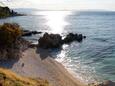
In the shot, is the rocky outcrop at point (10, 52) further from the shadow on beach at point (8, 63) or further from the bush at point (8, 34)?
the bush at point (8, 34)

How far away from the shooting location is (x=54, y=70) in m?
38.9

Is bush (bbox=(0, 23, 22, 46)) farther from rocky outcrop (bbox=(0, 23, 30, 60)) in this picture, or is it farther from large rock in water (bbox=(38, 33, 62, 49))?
large rock in water (bbox=(38, 33, 62, 49))

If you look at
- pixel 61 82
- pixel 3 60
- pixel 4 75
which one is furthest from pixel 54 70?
pixel 4 75

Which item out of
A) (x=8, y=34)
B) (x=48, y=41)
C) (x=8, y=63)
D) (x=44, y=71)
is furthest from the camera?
(x=48, y=41)

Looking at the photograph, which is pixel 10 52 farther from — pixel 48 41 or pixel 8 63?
pixel 48 41

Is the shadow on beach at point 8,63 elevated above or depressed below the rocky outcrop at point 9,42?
below

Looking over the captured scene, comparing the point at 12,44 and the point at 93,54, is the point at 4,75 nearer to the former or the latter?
the point at 12,44

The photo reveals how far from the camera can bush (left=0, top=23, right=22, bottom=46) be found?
1578 inches

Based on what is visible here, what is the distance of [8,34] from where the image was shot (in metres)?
40.8

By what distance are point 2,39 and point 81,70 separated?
47.3 ft

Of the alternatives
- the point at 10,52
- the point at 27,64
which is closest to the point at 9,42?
the point at 10,52

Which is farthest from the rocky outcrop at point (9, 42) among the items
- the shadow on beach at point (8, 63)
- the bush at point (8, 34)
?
the shadow on beach at point (8, 63)

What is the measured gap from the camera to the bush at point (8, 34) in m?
40.1

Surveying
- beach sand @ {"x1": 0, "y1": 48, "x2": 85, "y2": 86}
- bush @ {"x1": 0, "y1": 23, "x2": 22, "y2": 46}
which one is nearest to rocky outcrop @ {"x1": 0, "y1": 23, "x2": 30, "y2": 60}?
bush @ {"x1": 0, "y1": 23, "x2": 22, "y2": 46}
